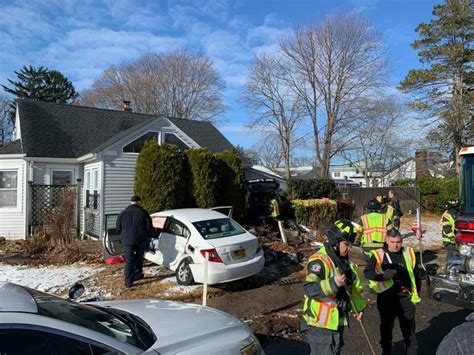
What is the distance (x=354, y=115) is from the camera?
3212 centimetres

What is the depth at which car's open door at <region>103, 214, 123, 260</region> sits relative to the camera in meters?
9.34

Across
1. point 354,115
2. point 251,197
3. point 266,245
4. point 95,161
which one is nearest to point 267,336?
point 266,245

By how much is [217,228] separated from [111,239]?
9.21 feet

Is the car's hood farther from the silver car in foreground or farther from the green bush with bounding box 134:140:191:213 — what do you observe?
the green bush with bounding box 134:140:191:213

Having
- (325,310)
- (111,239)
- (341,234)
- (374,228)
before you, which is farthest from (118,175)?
(325,310)

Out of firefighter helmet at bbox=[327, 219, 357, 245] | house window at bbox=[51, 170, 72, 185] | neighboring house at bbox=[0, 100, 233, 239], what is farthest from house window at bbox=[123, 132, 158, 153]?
firefighter helmet at bbox=[327, 219, 357, 245]

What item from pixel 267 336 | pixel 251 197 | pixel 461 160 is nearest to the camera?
pixel 267 336

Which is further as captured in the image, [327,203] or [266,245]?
[327,203]

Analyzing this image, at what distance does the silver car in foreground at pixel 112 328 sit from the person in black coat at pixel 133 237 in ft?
14.3

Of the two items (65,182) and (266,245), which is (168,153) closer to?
(266,245)

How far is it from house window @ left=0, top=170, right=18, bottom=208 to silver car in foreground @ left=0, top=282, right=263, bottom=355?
1272 cm

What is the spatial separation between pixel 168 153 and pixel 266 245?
413cm

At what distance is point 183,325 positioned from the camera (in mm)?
3062

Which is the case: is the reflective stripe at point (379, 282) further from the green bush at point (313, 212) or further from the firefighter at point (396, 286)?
the green bush at point (313, 212)
